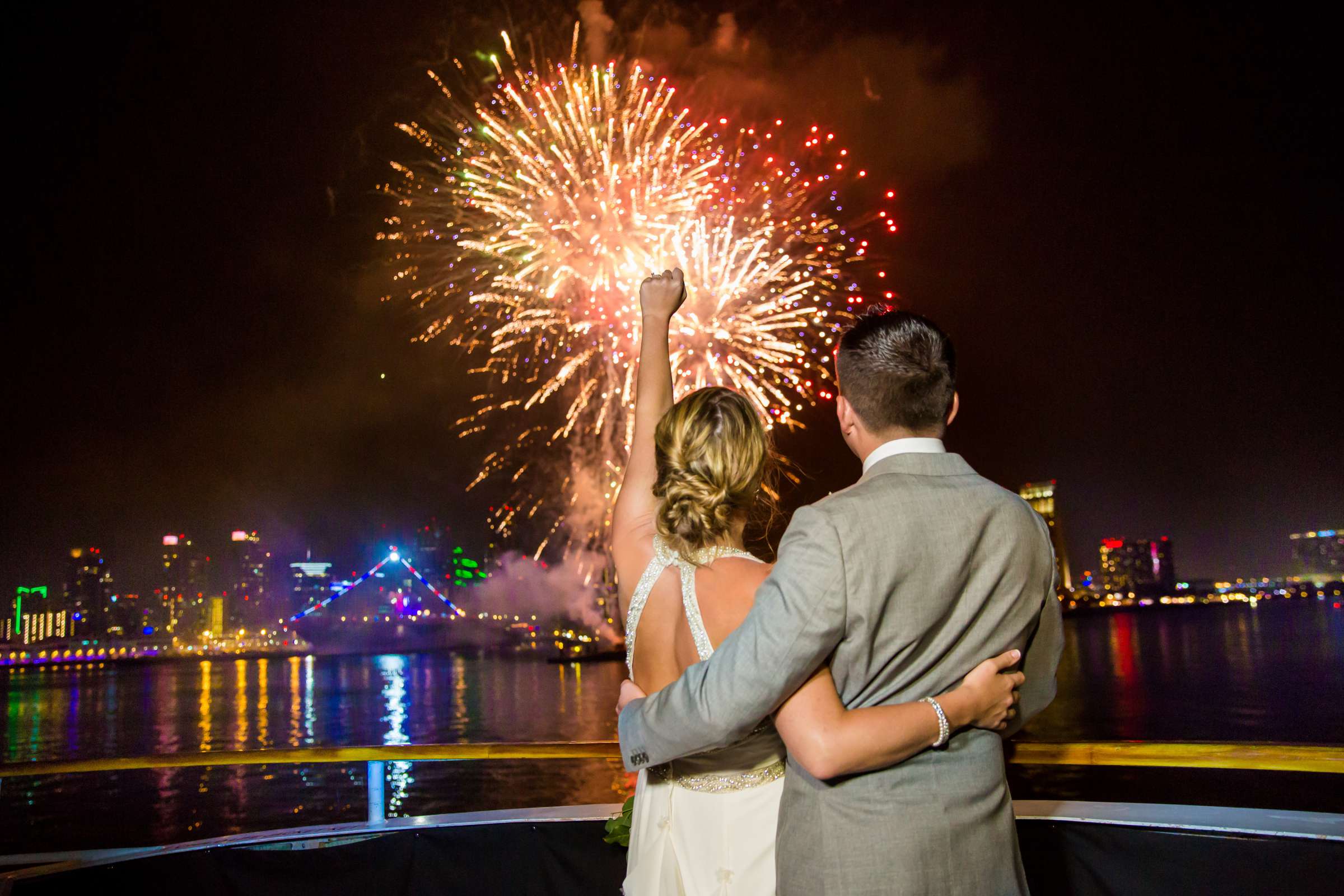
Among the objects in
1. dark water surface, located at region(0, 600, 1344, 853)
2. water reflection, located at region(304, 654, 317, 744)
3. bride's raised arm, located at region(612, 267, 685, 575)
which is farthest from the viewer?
water reflection, located at region(304, 654, 317, 744)

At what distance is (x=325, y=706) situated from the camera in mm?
55031

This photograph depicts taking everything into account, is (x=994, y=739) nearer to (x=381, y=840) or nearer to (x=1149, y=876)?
(x=1149, y=876)

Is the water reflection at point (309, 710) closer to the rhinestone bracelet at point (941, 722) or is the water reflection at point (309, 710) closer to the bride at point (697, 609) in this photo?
the bride at point (697, 609)

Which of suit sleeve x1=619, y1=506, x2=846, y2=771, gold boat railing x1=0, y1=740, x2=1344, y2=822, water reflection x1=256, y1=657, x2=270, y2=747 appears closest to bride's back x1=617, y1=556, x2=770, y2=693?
suit sleeve x1=619, y1=506, x2=846, y2=771

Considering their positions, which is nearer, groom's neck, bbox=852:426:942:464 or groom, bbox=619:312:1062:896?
groom, bbox=619:312:1062:896

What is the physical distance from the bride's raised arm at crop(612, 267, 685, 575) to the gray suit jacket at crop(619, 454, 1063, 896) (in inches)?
19.1

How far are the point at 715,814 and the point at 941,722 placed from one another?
0.65m

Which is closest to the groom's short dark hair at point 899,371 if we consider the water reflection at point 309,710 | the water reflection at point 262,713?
the water reflection at point 262,713

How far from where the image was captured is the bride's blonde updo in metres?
1.81

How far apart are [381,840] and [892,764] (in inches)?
87.4

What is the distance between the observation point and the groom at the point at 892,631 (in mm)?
1442

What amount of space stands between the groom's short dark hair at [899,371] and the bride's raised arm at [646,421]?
2.00ft

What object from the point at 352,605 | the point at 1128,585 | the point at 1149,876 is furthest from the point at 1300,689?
the point at 352,605

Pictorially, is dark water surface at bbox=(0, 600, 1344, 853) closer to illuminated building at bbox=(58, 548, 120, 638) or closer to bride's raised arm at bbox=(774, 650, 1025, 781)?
bride's raised arm at bbox=(774, 650, 1025, 781)
